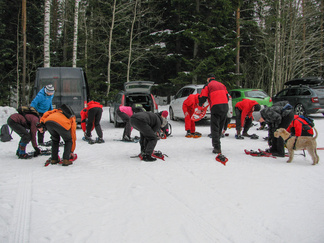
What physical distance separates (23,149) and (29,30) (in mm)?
22891

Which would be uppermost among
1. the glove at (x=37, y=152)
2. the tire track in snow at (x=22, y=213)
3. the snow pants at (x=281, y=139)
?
the snow pants at (x=281, y=139)

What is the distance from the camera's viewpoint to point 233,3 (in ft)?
64.2

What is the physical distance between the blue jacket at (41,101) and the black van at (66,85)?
3789 mm

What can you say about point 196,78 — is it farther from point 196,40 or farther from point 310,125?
point 310,125

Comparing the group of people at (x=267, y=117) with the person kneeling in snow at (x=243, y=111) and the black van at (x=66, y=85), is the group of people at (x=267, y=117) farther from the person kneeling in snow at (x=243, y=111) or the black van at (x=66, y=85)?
the black van at (x=66, y=85)

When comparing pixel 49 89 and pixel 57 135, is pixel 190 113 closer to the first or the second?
pixel 49 89

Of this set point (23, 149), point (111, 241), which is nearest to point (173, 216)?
point (111, 241)

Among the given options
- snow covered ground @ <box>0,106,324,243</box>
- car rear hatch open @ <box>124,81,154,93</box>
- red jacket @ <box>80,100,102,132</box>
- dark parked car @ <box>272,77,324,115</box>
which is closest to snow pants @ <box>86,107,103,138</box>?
red jacket @ <box>80,100,102,132</box>

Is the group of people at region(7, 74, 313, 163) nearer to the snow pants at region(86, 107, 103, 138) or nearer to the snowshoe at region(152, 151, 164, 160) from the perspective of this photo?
the snowshoe at region(152, 151, 164, 160)

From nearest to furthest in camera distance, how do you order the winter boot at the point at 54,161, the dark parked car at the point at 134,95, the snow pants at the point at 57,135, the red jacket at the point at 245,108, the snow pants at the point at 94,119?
the snow pants at the point at 57,135 → the winter boot at the point at 54,161 → the snow pants at the point at 94,119 → the red jacket at the point at 245,108 → the dark parked car at the point at 134,95

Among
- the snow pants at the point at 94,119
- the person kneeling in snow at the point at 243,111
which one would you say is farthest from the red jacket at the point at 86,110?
the person kneeling in snow at the point at 243,111

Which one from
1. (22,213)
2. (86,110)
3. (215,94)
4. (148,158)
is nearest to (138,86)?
(86,110)

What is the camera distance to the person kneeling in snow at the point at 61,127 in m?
5.37

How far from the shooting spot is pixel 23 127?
245 inches
